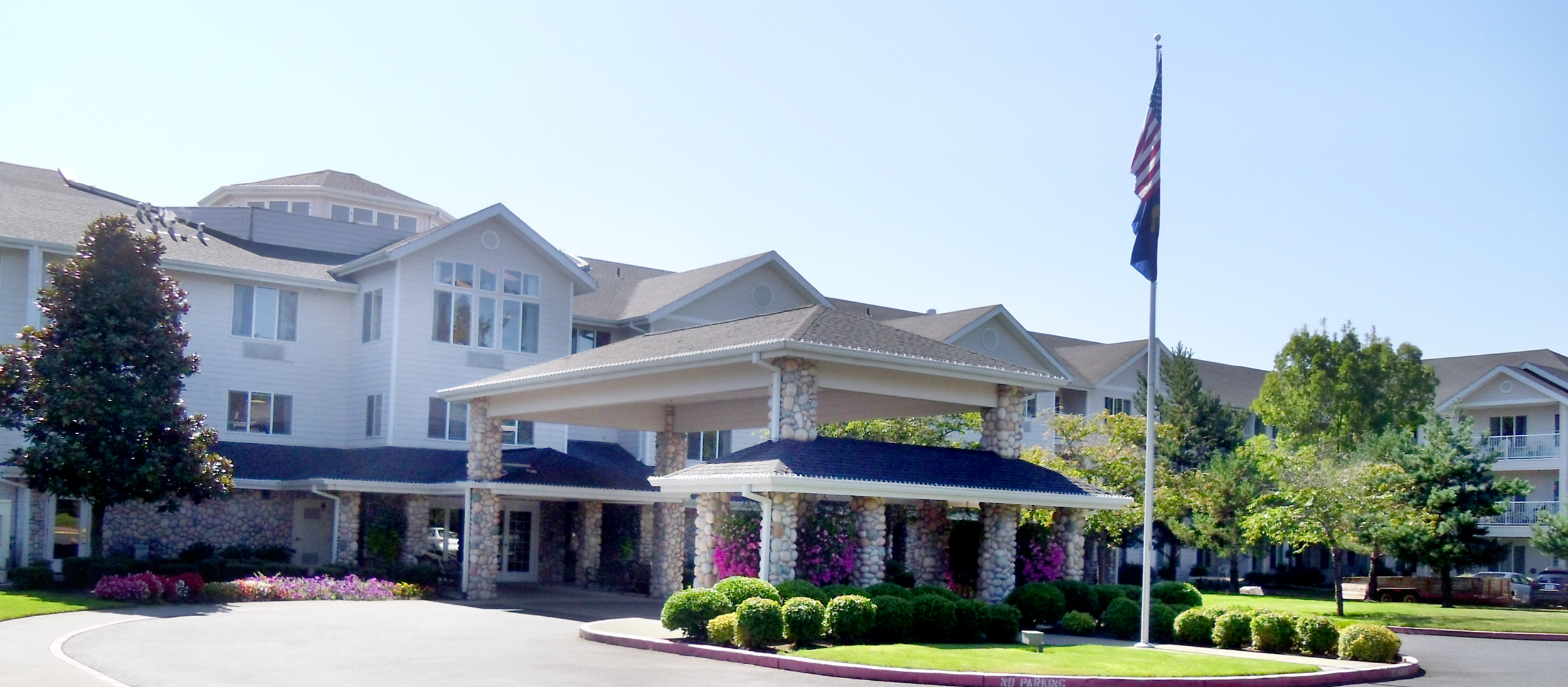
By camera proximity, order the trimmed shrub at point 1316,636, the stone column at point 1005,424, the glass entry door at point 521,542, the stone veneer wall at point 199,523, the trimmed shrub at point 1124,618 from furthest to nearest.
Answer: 1. the glass entry door at point 521,542
2. the stone veneer wall at point 199,523
3. the stone column at point 1005,424
4. the trimmed shrub at point 1124,618
5. the trimmed shrub at point 1316,636

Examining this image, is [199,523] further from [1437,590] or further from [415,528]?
[1437,590]

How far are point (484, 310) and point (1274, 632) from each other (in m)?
23.2

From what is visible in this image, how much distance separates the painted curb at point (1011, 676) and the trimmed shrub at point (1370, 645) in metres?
0.57

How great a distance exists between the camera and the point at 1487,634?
1158 inches

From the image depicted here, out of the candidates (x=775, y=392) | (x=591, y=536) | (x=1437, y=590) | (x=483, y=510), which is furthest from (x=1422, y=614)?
(x=483, y=510)

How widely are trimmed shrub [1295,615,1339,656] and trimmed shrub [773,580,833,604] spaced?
7.27 meters

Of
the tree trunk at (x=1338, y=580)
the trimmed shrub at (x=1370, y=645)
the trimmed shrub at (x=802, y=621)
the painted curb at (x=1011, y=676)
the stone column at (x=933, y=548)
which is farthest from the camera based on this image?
the tree trunk at (x=1338, y=580)

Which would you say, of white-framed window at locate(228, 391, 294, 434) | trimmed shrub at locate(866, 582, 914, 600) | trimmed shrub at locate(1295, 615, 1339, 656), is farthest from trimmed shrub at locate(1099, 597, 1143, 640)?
white-framed window at locate(228, 391, 294, 434)

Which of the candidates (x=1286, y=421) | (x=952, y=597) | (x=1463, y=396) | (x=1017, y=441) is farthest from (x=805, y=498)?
(x=1463, y=396)

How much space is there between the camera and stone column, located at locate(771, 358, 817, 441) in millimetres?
24469

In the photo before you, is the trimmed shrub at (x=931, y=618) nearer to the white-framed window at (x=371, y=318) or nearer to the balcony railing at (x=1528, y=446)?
the white-framed window at (x=371, y=318)

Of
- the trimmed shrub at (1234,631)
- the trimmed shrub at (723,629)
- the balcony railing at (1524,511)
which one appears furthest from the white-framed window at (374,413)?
the balcony railing at (1524,511)

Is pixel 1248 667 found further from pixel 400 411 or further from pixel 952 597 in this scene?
pixel 400 411

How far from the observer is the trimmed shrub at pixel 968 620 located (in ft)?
71.4
